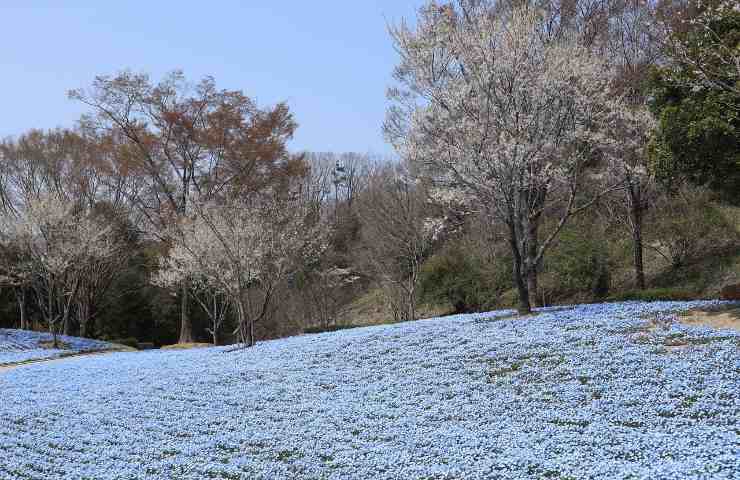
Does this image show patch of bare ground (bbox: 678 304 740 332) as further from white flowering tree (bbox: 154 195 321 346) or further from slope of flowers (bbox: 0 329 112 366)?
slope of flowers (bbox: 0 329 112 366)

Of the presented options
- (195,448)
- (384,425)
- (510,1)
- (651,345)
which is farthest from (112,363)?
(510,1)

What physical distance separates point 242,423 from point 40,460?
299cm

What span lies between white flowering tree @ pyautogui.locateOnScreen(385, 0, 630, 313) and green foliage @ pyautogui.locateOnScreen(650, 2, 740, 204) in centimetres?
266

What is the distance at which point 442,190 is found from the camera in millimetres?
18062

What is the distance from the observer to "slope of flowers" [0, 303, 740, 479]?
299 inches

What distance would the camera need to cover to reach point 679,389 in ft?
29.5

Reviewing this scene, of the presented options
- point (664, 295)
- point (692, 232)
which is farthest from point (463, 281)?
point (664, 295)

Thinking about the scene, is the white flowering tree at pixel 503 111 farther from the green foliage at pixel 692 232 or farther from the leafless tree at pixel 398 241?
the leafless tree at pixel 398 241

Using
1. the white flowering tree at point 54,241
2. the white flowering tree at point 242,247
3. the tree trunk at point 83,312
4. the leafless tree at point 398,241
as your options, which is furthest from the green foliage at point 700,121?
the tree trunk at point 83,312

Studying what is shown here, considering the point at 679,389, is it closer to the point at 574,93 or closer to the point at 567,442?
the point at 567,442

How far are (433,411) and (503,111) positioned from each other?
9670 millimetres

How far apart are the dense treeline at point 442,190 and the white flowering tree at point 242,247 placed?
6.2 inches

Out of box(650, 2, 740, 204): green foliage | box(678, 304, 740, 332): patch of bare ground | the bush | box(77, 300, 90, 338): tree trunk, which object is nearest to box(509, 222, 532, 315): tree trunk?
the bush

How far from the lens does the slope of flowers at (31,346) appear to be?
2451 cm
